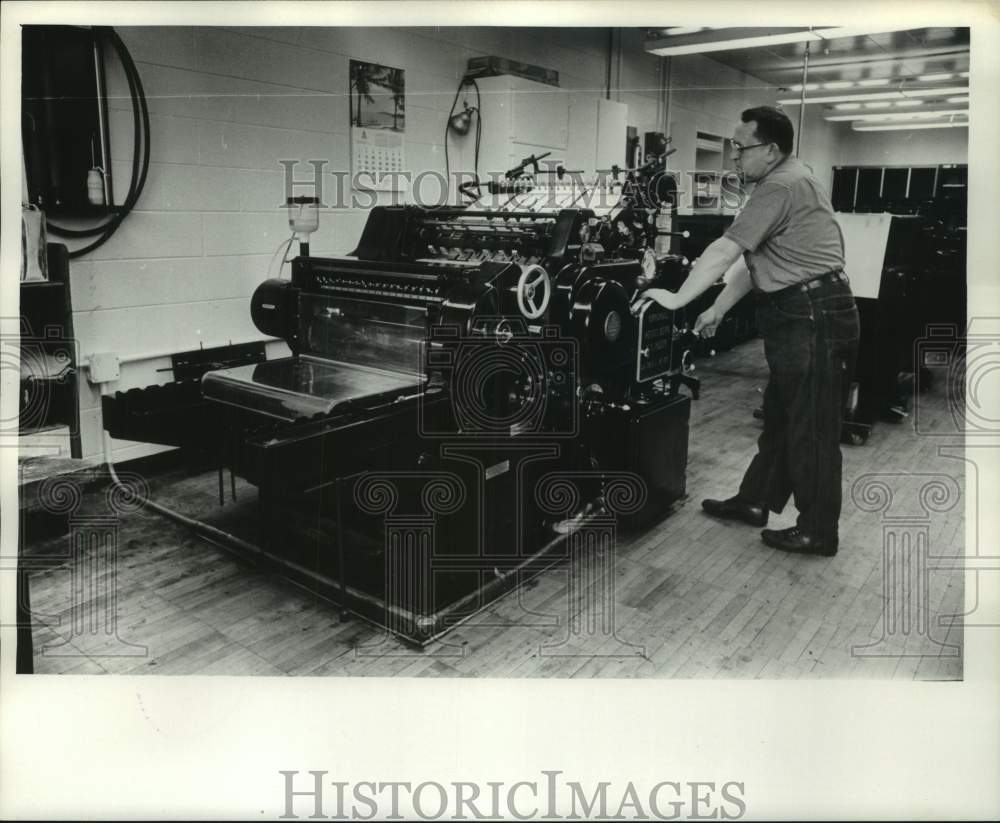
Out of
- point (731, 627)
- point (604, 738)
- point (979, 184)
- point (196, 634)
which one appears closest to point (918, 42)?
point (979, 184)

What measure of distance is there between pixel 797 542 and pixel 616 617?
87 cm

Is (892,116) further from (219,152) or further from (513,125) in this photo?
(219,152)

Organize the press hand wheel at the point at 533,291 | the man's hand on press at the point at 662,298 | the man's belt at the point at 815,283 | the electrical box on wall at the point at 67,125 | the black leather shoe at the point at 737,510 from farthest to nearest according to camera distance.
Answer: the black leather shoe at the point at 737,510 < the man's hand on press at the point at 662,298 < the man's belt at the point at 815,283 < the press hand wheel at the point at 533,291 < the electrical box on wall at the point at 67,125

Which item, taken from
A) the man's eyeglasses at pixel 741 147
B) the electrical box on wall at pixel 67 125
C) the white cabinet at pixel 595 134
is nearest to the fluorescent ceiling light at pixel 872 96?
the man's eyeglasses at pixel 741 147

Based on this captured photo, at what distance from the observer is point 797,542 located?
300 cm

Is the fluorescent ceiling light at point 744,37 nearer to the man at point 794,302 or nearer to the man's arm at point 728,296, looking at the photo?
the man at point 794,302

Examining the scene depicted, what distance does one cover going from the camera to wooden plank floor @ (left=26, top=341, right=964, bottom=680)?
7.31ft

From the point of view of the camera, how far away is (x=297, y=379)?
280 cm

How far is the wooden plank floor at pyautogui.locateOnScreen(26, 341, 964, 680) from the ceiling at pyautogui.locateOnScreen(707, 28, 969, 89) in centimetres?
93

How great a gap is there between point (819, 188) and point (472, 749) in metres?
2.02

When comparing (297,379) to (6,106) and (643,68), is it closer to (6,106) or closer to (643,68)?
(6,106)

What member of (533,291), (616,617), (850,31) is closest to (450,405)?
(533,291)

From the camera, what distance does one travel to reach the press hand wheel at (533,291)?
2426 millimetres

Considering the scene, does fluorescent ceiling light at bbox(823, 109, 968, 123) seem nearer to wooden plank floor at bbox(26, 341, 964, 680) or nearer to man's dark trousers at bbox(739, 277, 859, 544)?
man's dark trousers at bbox(739, 277, 859, 544)
